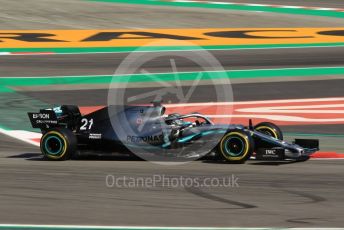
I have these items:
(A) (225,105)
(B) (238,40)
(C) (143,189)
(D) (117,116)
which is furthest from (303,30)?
(C) (143,189)

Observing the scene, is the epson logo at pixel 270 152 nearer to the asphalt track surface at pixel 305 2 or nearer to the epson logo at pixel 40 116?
the epson logo at pixel 40 116

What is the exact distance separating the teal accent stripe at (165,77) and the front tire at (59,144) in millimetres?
8559

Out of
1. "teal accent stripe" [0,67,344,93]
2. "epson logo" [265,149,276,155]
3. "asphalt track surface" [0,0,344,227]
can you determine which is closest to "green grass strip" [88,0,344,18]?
"teal accent stripe" [0,67,344,93]

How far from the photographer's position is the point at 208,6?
35.6m

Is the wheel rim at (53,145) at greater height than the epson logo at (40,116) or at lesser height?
lesser

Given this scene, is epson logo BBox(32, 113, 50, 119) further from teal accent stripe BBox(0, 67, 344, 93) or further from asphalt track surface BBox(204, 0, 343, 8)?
asphalt track surface BBox(204, 0, 343, 8)

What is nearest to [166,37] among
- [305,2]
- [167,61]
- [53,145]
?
[167,61]

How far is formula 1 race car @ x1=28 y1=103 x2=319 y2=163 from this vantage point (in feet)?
40.3

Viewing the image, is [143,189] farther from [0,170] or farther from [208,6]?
[208,6]

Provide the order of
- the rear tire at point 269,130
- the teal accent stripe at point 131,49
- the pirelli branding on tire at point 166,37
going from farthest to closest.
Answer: the pirelli branding on tire at point 166,37
the teal accent stripe at point 131,49
the rear tire at point 269,130

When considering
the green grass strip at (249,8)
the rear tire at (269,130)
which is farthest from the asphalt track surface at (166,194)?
the green grass strip at (249,8)

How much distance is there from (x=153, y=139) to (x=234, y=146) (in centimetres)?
127

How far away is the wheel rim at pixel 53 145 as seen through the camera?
12.6 meters

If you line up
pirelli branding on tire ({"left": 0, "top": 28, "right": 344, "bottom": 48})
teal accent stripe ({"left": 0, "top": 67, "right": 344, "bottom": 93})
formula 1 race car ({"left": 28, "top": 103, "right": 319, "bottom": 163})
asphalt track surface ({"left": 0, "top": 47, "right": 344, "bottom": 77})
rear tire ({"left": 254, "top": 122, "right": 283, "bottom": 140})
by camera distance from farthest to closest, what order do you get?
1. pirelli branding on tire ({"left": 0, "top": 28, "right": 344, "bottom": 48})
2. asphalt track surface ({"left": 0, "top": 47, "right": 344, "bottom": 77})
3. teal accent stripe ({"left": 0, "top": 67, "right": 344, "bottom": 93})
4. rear tire ({"left": 254, "top": 122, "right": 283, "bottom": 140})
5. formula 1 race car ({"left": 28, "top": 103, "right": 319, "bottom": 163})
